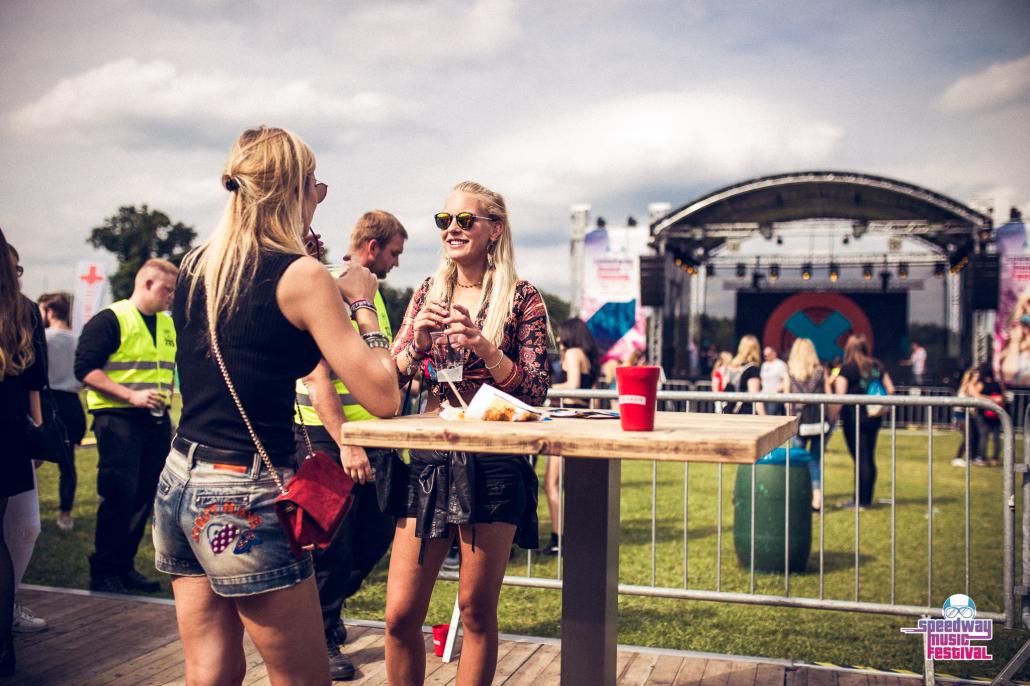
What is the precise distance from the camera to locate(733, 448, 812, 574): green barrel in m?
5.82

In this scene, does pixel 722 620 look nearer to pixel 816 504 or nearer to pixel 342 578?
pixel 342 578

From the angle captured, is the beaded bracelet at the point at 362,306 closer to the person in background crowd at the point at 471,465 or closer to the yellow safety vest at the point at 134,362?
the person in background crowd at the point at 471,465

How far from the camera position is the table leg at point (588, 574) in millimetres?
2207

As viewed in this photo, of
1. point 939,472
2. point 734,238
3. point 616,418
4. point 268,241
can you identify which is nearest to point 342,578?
point 616,418

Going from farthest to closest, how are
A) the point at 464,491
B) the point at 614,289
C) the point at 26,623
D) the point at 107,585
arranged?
the point at 614,289, the point at 107,585, the point at 26,623, the point at 464,491

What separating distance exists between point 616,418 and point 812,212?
676 inches

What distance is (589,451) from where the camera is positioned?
1.75 meters

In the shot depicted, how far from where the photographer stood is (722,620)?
4934mm

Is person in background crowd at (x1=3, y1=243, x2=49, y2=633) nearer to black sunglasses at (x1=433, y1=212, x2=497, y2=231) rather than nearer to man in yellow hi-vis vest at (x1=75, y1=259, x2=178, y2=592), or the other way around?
man in yellow hi-vis vest at (x1=75, y1=259, x2=178, y2=592)

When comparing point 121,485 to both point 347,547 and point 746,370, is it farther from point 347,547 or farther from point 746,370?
point 746,370

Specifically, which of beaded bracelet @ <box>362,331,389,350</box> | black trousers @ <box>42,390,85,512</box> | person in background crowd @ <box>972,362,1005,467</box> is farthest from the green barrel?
person in background crowd @ <box>972,362,1005,467</box>

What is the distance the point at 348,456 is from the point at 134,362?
2.75 metres

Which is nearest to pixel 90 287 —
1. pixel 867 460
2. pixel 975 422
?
pixel 867 460

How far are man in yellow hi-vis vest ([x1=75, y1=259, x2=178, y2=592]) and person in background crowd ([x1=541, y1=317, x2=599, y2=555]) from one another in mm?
2882
